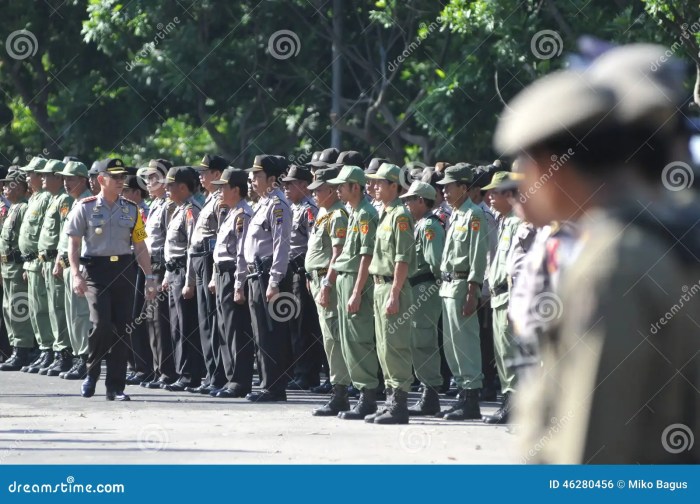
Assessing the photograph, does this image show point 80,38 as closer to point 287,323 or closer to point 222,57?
point 222,57

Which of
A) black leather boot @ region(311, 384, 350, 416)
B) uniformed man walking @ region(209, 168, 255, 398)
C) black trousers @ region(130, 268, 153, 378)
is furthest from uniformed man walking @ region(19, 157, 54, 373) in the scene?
black leather boot @ region(311, 384, 350, 416)

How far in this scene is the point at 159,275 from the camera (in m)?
14.4

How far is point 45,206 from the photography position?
1563 cm

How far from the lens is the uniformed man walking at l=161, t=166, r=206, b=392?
13.8 m

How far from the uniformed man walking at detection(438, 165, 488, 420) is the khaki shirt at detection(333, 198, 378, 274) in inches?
27.7

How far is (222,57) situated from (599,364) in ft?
80.0

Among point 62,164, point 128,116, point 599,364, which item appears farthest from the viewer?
point 128,116

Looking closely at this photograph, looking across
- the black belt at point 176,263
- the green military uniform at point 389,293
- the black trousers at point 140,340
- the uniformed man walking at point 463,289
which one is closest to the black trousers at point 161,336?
the black trousers at point 140,340

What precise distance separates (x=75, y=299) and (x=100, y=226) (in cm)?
270

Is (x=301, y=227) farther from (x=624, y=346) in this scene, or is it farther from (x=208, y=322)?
(x=624, y=346)

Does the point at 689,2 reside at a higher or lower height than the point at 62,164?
higher

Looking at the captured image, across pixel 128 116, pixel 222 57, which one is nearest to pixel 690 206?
pixel 222 57

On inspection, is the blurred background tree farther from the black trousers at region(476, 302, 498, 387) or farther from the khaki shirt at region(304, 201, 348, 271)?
the khaki shirt at region(304, 201, 348, 271)

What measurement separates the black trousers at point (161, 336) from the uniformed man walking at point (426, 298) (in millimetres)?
3338
